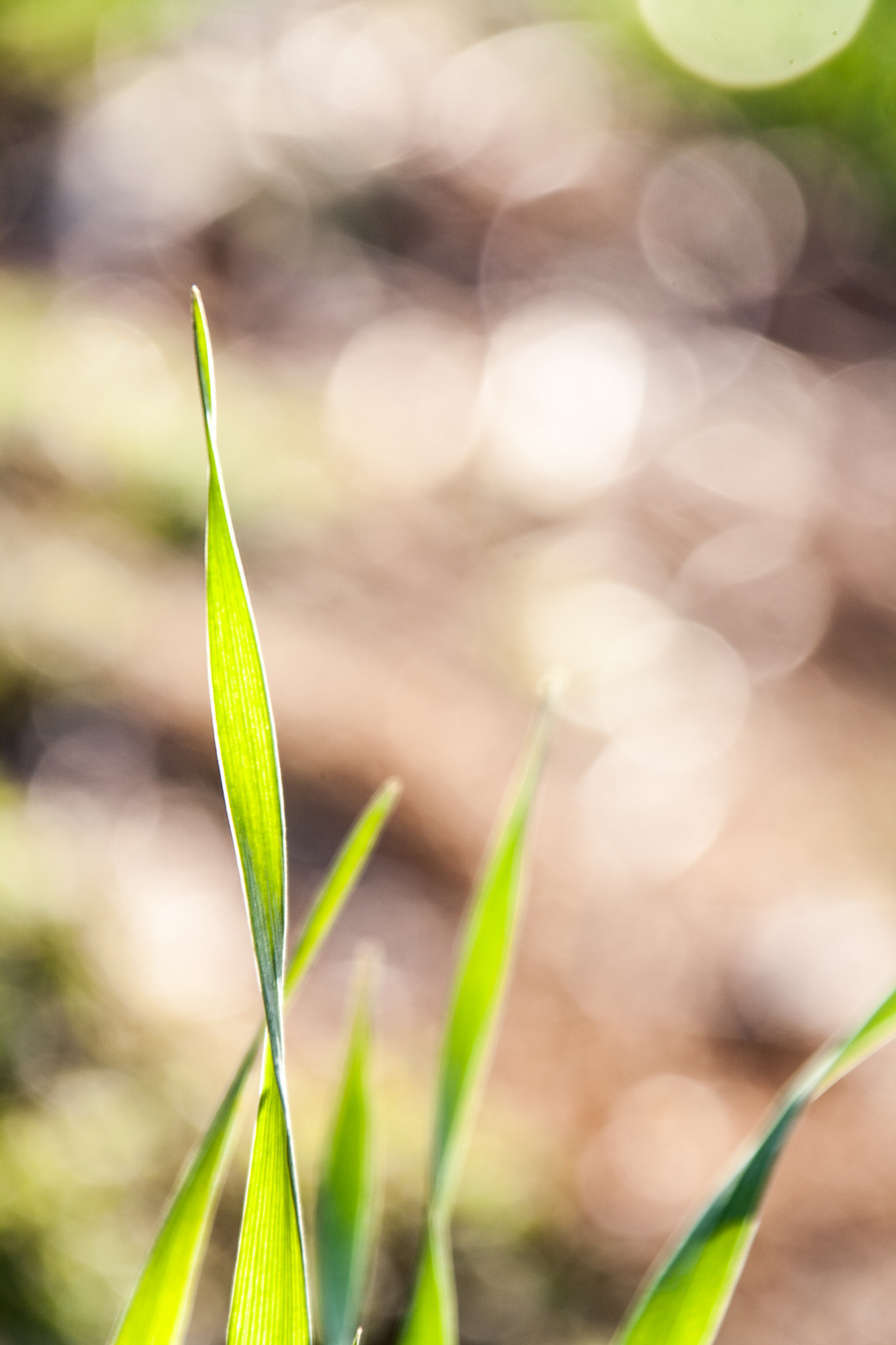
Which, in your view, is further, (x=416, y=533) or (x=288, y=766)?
A: (x=416, y=533)

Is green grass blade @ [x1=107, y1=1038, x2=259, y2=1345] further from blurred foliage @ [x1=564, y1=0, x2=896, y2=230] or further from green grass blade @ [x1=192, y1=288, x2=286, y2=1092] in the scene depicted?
blurred foliage @ [x1=564, y1=0, x2=896, y2=230]

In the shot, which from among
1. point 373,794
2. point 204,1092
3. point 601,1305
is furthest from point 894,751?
point 204,1092

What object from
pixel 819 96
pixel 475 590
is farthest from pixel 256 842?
pixel 819 96

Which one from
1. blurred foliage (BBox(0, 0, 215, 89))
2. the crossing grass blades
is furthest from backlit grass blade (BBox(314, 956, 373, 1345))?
blurred foliage (BBox(0, 0, 215, 89))

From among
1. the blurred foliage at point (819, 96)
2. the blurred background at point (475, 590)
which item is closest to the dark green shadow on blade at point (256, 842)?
the blurred background at point (475, 590)

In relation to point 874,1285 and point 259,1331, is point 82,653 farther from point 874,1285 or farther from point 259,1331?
Result: point 259,1331

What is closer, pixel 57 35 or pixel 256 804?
pixel 256 804

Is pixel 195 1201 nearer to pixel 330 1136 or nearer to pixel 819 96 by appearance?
pixel 330 1136
